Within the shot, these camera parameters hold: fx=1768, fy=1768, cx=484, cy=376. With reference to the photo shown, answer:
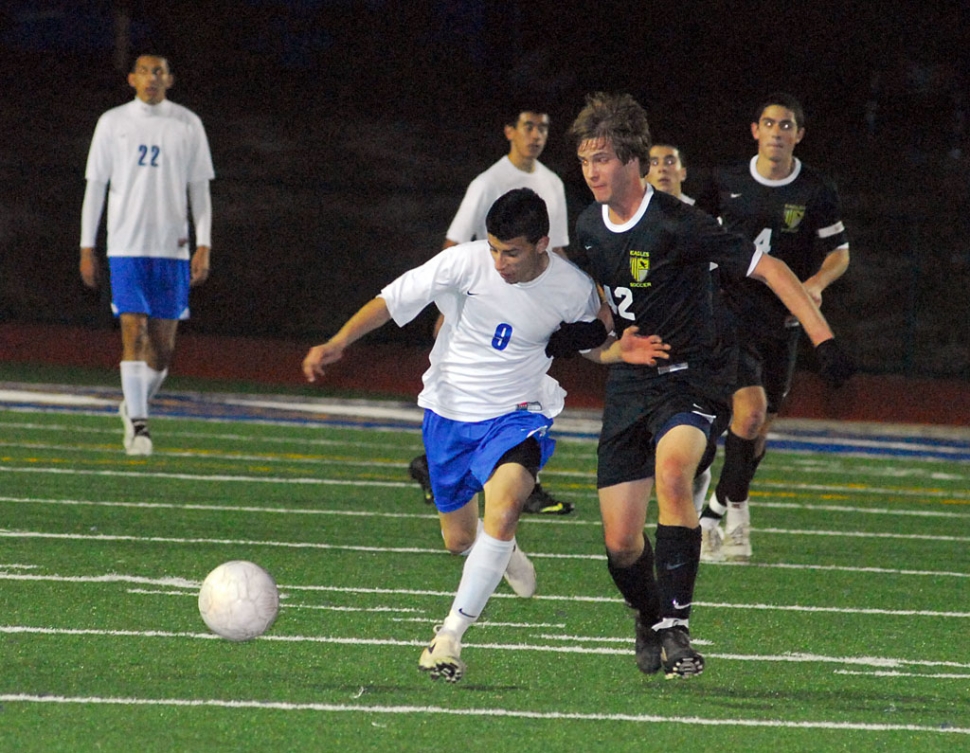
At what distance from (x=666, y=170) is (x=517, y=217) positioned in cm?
308

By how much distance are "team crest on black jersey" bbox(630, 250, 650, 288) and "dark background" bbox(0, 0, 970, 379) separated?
1836 centimetres

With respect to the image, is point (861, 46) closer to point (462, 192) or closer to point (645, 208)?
point (462, 192)

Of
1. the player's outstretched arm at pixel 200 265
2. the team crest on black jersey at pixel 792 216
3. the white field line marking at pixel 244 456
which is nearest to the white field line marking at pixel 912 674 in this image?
the team crest on black jersey at pixel 792 216

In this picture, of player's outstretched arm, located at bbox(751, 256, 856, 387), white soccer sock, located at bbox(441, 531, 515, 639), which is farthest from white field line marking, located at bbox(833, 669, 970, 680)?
white soccer sock, located at bbox(441, 531, 515, 639)

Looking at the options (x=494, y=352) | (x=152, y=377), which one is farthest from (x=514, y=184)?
(x=494, y=352)

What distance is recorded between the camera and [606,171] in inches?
236

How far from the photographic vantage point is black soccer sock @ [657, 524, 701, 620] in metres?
5.90

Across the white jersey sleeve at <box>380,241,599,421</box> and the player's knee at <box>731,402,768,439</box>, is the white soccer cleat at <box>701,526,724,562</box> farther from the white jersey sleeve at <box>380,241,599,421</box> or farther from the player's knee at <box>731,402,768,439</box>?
the white jersey sleeve at <box>380,241,599,421</box>

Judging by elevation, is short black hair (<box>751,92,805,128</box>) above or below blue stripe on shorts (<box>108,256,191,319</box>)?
above

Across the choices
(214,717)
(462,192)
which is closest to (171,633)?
(214,717)

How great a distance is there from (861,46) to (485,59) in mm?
6038

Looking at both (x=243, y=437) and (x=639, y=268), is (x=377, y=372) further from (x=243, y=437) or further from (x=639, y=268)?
(x=639, y=268)

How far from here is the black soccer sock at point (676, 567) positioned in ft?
19.4

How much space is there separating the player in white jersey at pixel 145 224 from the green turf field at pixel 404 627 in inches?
24.4
